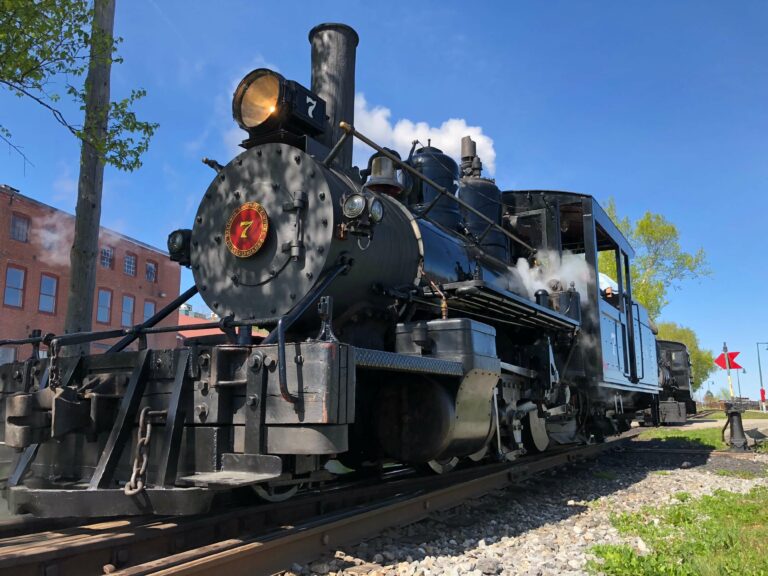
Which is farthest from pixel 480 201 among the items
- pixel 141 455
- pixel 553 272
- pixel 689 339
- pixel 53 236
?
pixel 689 339

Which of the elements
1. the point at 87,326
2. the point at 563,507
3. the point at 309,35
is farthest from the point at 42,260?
the point at 563,507

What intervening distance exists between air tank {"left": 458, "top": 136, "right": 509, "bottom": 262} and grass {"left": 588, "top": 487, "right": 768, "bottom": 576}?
125 inches

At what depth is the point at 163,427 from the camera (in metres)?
3.50

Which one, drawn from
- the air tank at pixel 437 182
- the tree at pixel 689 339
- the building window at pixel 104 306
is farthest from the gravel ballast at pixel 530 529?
the tree at pixel 689 339

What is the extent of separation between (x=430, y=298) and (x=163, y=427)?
234 centimetres

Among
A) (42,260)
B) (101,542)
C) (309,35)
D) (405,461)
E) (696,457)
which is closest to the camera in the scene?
(101,542)

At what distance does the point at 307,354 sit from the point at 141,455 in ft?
3.33

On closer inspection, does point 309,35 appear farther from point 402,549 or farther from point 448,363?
point 402,549

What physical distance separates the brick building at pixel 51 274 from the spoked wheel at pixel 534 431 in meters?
16.1

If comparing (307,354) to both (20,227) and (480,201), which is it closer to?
(480,201)

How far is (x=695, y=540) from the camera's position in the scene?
4.15 meters

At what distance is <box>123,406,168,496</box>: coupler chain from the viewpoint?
3090 mm

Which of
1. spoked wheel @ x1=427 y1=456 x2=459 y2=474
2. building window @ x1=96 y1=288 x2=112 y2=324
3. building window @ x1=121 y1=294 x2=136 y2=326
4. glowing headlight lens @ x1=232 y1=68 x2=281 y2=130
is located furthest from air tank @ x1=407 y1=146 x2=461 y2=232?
building window @ x1=121 y1=294 x2=136 y2=326

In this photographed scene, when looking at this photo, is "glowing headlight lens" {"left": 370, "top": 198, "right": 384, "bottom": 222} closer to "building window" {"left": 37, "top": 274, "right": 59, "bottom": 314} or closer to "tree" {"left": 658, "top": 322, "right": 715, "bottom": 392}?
"building window" {"left": 37, "top": 274, "right": 59, "bottom": 314}
